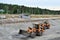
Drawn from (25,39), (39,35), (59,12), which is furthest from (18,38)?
(59,12)

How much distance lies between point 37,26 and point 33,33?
1344 millimetres

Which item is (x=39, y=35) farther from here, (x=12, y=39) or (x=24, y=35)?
(x=12, y=39)

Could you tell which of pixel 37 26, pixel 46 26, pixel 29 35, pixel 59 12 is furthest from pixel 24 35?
pixel 59 12

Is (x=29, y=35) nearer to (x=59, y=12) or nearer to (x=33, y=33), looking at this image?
(x=33, y=33)

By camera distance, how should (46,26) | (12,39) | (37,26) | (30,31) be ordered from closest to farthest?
1. (12,39)
2. (30,31)
3. (37,26)
4. (46,26)

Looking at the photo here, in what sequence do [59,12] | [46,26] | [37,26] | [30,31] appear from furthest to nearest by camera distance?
[59,12] → [46,26] → [37,26] → [30,31]

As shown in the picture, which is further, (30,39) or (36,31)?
(36,31)

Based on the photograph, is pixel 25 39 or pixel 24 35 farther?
pixel 24 35

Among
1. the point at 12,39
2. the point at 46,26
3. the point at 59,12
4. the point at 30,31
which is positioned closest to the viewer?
the point at 12,39

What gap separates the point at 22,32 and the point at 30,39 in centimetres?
227

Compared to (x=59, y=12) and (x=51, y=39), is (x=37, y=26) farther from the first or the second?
(x=59, y=12)

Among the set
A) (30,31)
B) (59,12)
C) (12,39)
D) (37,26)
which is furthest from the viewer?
(59,12)

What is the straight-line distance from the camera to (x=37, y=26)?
77.2 feet

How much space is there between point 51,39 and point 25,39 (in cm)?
286
